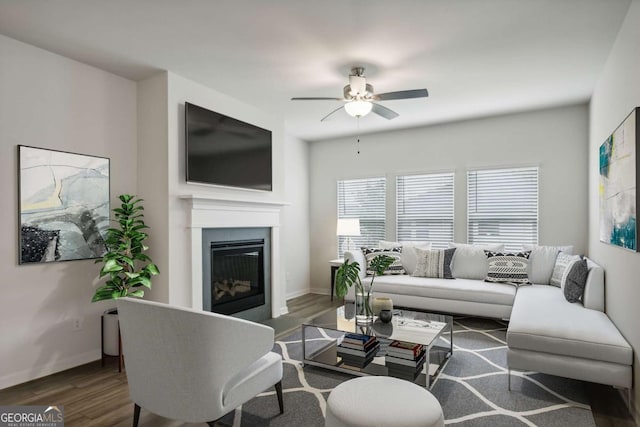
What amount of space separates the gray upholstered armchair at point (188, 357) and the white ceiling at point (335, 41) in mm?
1983

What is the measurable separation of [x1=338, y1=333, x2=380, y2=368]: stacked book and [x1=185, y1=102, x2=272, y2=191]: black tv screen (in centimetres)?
218

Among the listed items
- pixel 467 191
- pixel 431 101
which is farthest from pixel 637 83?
pixel 467 191

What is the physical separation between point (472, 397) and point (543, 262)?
97.9 inches

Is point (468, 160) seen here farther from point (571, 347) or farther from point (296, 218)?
point (571, 347)

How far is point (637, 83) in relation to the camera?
236 centimetres

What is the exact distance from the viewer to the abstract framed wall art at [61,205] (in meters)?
3.00

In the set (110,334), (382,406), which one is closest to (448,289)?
(382,406)

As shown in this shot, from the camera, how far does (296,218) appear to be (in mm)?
6289

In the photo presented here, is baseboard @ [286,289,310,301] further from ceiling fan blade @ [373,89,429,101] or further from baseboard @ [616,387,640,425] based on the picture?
baseboard @ [616,387,640,425]

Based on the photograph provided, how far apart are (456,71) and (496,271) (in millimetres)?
2432

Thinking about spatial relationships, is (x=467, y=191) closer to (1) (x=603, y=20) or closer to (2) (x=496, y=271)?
(2) (x=496, y=271)

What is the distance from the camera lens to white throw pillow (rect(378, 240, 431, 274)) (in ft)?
17.2

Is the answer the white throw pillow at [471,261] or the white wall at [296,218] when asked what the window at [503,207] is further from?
the white wall at [296,218]

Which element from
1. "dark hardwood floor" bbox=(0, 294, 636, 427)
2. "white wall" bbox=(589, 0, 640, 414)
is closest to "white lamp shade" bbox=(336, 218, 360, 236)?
"white wall" bbox=(589, 0, 640, 414)
